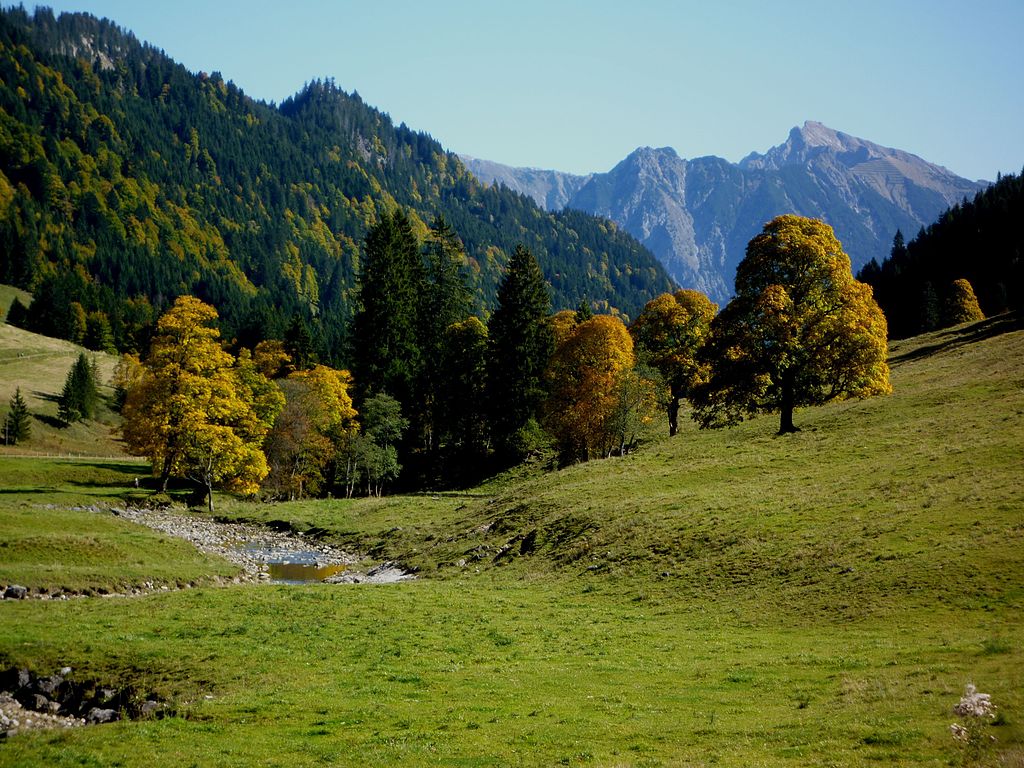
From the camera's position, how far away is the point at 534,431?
288 feet

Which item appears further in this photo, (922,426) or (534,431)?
(534,431)

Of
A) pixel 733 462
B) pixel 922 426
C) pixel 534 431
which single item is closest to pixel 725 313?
pixel 733 462

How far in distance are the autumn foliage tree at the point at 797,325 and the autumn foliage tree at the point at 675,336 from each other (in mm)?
18709

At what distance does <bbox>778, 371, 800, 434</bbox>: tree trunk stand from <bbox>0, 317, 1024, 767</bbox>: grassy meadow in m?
1.92

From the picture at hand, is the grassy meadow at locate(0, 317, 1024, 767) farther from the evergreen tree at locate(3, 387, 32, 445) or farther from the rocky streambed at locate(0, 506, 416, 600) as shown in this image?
the evergreen tree at locate(3, 387, 32, 445)

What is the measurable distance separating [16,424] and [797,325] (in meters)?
108

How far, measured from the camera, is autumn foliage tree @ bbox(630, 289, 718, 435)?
74.7 metres

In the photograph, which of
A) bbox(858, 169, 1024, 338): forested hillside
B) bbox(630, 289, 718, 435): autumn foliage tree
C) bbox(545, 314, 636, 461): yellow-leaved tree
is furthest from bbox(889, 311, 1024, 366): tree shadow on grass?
bbox(858, 169, 1024, 338): forested hillside

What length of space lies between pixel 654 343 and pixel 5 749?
66128 millimetres

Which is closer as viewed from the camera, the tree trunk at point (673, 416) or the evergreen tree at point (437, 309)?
the tree trunk at point (673, 416)

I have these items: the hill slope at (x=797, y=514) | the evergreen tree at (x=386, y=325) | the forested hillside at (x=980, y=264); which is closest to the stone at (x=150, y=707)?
the hill slope at (x=797, y=514)

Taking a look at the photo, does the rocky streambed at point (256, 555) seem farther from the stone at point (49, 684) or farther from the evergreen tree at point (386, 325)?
the evergreen tree at point (386, 325)

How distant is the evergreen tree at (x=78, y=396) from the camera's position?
12469 cm

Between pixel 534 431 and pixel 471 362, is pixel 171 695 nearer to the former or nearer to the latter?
pixel 534 431
